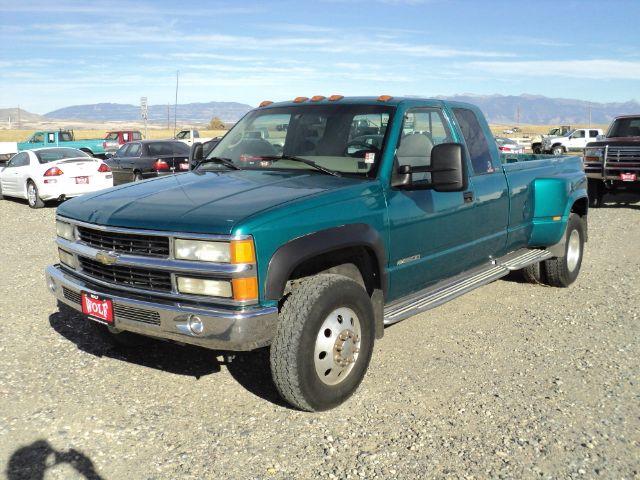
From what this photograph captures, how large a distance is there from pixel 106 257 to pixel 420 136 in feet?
7.93

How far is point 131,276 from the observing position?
12.7ft

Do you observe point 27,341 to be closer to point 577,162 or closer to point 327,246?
point 327,246

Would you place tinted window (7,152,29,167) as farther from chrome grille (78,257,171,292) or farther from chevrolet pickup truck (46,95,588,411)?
chrome grille (78,257,171,292)

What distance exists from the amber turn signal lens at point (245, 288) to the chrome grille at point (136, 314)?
50cm

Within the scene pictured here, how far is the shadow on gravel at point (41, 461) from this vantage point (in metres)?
3.33

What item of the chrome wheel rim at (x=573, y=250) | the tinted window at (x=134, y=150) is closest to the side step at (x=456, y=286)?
the chrome wheel rim at (x=573, y=250)

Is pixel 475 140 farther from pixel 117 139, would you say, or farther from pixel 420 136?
pixel 117 139

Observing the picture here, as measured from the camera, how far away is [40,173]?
1519cm

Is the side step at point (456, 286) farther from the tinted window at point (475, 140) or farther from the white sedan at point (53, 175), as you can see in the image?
the white sedan at point (53, 175)

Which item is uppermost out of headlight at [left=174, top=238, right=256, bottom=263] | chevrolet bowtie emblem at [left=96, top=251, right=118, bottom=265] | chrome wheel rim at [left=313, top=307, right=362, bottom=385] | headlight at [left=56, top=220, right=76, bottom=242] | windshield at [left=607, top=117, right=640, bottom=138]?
windshield at [left=607, top=117, right=640, bottom=138]

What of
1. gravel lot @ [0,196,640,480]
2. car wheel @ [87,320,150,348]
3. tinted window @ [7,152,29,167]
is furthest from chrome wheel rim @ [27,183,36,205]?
car wheel @ [87,320,150,348]

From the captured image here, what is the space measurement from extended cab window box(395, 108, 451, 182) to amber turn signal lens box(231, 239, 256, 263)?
60.3 inches

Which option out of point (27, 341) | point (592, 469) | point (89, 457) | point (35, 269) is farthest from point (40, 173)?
point (592, 469)

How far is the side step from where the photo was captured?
177 inches
